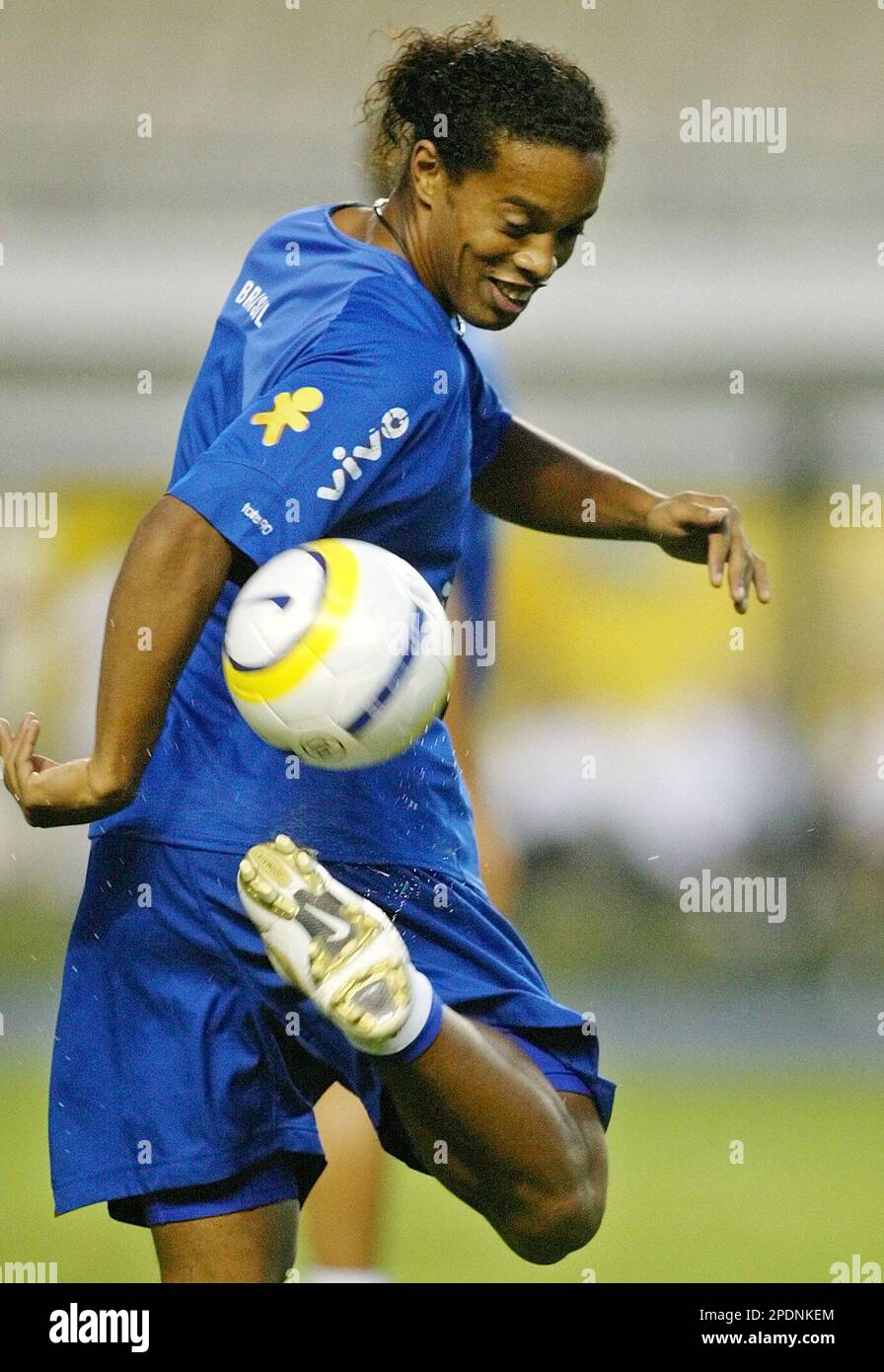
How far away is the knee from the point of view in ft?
6.59

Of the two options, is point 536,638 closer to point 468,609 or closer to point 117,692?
point 468,609

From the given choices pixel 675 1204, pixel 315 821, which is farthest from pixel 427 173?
pixel 675 1204

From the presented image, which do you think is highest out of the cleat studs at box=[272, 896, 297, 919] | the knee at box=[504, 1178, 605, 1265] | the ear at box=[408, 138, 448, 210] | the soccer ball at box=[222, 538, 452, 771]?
the ear at box=[408, 138, 448, 210]

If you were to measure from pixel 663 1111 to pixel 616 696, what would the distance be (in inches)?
88.2

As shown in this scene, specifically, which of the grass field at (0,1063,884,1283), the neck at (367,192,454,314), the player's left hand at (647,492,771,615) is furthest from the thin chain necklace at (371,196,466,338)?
the grass field at (0,1063,884,1283)

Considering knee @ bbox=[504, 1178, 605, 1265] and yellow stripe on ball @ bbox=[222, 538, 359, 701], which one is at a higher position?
yellow stripe on ball @ bbox=[222, 538, 359, 701]

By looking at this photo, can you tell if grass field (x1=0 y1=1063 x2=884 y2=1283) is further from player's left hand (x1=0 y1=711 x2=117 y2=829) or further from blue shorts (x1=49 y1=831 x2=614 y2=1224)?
player's left hand (x1=0 y1=711 x2=117 y2=829)

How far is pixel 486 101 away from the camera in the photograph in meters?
1.92

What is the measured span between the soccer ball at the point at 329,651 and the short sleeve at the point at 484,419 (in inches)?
18.2

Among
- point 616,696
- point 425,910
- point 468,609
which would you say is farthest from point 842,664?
point 425,910

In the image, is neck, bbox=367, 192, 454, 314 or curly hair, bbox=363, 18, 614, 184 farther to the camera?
neck, bbox=367, 192, 454, 314

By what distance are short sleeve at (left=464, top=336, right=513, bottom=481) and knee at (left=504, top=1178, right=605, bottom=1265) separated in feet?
3.17

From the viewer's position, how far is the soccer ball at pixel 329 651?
1.80 metres

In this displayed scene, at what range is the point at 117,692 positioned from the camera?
181 cm
